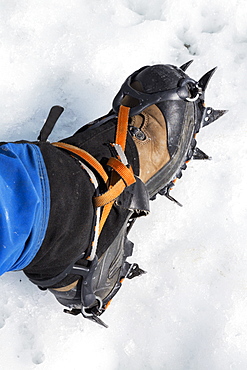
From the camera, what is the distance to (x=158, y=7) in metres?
1.53

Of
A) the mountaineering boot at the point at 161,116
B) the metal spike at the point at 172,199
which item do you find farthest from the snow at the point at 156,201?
the mountaineering boot at the point at 161,116

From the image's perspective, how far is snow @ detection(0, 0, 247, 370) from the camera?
134cm

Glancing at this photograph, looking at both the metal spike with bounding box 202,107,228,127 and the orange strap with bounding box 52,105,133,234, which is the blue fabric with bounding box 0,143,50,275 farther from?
the metal spike with bounding box 202,107,228,127

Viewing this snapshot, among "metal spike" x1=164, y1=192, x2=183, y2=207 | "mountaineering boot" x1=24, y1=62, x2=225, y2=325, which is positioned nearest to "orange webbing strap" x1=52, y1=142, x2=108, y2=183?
"mountaineering boot" x1=24, y1=62, x2=225, y2=325

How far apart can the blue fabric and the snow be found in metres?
0.65

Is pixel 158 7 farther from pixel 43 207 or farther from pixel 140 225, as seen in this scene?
pixel 43 207

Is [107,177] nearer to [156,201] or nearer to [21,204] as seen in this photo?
[21,204]

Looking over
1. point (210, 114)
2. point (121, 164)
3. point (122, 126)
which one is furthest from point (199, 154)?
point (121, 164)

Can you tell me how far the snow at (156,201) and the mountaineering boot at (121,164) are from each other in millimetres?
152

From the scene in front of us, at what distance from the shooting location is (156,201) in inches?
56.0

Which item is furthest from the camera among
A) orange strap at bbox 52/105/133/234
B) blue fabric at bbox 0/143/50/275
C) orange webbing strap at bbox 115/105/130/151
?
orange webbing strap at bbox 115/105/130/151

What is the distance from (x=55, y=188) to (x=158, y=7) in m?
1.01

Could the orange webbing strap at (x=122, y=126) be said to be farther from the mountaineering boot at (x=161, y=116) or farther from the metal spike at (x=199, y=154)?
the metal spike at (x=199, y=154)

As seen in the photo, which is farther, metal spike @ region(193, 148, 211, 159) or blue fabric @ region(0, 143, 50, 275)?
metal spike @ region(193, 148, 211, 159)
